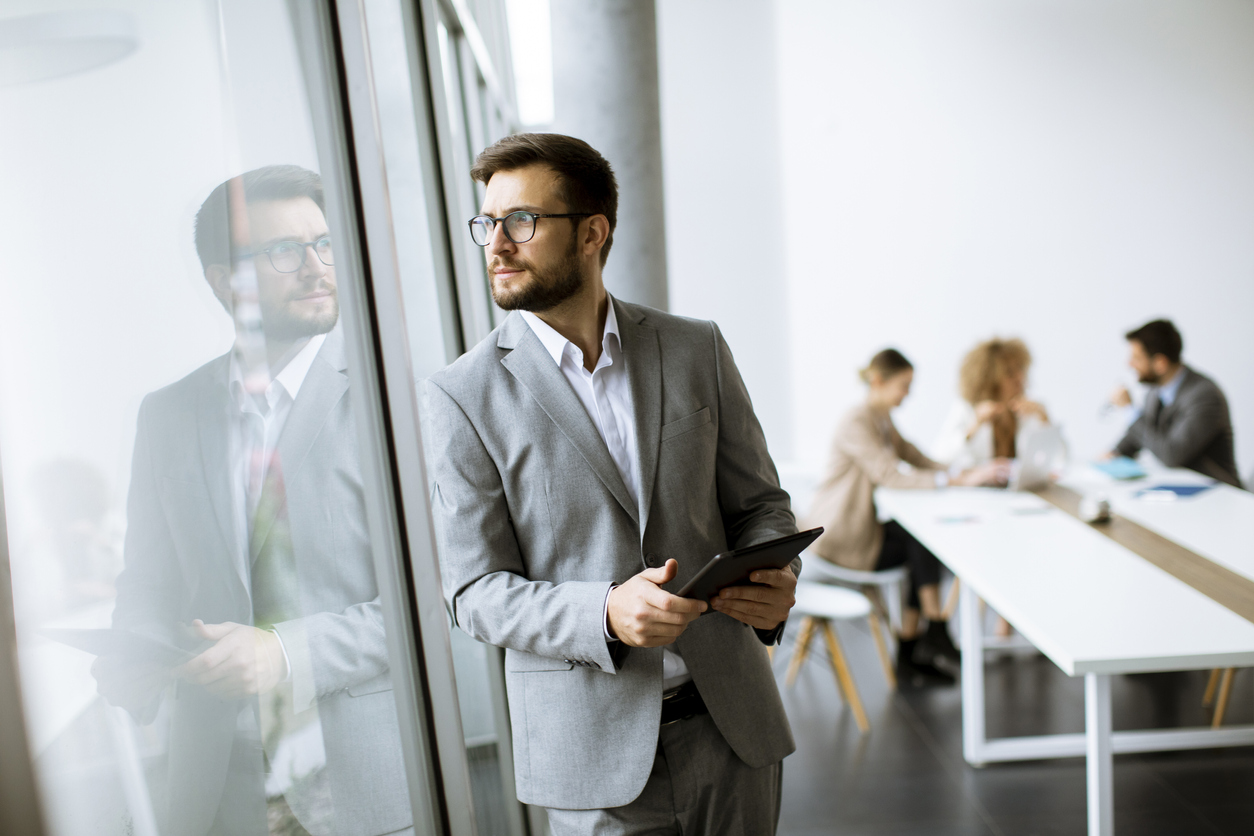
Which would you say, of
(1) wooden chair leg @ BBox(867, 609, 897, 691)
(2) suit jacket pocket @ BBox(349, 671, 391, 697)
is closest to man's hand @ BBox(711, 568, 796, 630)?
(2) suit jacket pocket @ BBox(349, 671, 391, 697)

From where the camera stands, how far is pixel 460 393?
4.52ft

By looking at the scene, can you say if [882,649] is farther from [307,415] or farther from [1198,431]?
[307,415]

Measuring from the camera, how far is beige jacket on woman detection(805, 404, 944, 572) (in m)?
4.22

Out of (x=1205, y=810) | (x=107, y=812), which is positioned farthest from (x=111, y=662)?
Answer: (x=1205, y=810)

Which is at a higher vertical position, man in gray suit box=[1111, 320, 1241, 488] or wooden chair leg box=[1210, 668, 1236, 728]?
man in gray suit box=[1111, 320, 1241, 488]

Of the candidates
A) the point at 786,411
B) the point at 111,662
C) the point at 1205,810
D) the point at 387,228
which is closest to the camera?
the point at 111,662

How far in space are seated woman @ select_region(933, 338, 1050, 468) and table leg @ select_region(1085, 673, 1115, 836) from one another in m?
2.22

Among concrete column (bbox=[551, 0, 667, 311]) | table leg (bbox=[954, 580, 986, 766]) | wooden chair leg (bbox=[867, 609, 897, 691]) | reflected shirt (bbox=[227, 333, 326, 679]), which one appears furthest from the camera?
wooden chair leg (bbox=[867, 609, 897, 691])

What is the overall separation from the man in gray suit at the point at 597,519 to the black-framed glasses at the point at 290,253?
249 millimetres

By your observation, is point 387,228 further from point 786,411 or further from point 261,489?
point 786,411

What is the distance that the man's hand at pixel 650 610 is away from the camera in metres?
1.20

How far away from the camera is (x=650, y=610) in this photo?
1.21 metres

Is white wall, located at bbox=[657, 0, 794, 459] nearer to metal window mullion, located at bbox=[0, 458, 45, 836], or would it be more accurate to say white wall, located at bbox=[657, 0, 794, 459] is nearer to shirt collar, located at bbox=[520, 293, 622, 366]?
shirt collar, located at bbox=[520, 293, 622, 366]

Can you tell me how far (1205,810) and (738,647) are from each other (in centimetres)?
250
